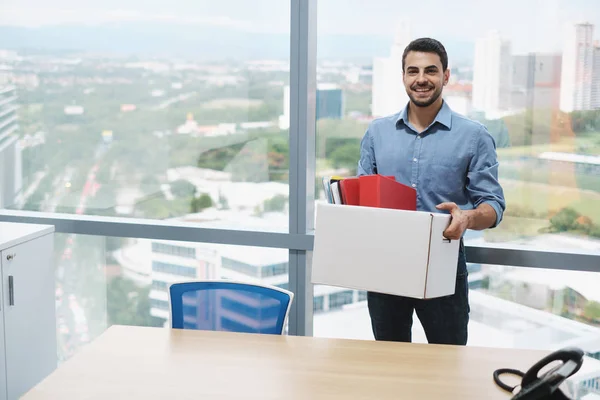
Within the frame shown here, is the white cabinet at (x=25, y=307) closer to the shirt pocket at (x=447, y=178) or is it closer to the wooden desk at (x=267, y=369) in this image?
the wooden desk at (x=267, y=369)

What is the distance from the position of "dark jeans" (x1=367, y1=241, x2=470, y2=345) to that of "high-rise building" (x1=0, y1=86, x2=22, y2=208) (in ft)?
6.84

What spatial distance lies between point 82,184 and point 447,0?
6.69ft

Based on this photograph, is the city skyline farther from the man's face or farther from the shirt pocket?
the shirt pocket

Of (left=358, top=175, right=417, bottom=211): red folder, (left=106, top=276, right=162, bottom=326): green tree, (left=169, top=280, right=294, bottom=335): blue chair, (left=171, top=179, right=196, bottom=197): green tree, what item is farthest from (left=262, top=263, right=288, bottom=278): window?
(left=358, top=175, right=417, bottom=211): red folder

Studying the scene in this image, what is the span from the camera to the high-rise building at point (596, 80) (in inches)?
116

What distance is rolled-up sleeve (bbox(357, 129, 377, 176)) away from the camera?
285 cm

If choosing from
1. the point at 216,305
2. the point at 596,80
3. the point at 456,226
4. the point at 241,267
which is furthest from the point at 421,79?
the point at 241,267

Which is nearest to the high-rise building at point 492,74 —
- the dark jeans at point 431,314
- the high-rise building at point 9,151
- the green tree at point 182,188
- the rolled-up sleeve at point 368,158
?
the rolled-up sleeve at point 368,158

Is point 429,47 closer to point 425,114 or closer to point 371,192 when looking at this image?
point 425,114

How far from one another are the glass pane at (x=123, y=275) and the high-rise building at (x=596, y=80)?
67.5 inches

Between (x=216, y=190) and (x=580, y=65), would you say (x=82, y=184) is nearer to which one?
(x=216, y=190)

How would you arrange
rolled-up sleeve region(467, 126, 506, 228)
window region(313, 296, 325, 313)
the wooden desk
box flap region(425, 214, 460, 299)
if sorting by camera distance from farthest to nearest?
window region(313, 296, 325, 313) < rolled-up sleeve region(467, 126, 506, 228) < box flap region(425, 214, 460, 299) < the wooden desk

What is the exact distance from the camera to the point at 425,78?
106 inches

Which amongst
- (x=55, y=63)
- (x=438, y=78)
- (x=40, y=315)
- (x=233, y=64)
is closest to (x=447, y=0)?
(x=438, y=78)
